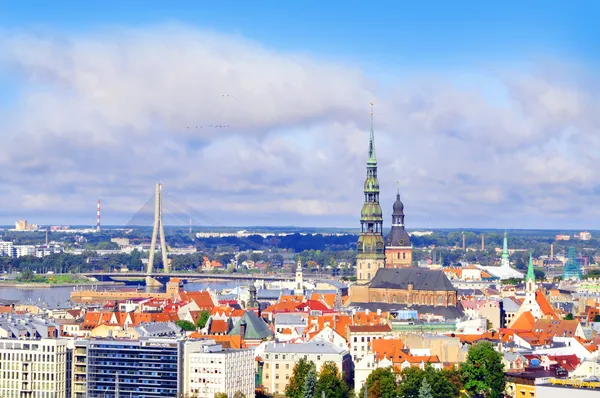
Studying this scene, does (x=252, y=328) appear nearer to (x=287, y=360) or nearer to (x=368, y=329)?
(x=368, y=329)

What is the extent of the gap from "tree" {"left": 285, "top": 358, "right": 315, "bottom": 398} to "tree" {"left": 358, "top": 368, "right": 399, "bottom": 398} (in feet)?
5.61

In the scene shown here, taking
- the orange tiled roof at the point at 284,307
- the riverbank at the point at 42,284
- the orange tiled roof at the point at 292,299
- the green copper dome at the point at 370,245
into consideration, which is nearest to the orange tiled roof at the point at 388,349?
the orange tiled roof at the point at 284,307

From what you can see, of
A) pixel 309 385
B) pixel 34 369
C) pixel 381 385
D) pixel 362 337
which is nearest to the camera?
pixel 309 385

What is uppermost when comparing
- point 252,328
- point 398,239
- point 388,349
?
point 398,239

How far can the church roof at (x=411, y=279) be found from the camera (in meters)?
59.2

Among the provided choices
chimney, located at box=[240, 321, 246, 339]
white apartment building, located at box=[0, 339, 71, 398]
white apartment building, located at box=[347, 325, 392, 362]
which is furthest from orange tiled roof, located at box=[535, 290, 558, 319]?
white apartment building, located at box=[0, 339, 71, 398]

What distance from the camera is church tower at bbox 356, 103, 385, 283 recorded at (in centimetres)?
6556

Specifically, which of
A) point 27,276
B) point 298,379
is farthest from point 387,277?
point 27,276

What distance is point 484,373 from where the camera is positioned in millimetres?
40688

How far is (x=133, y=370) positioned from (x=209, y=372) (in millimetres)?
2069

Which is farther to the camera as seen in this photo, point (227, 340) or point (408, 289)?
point (408, 289)

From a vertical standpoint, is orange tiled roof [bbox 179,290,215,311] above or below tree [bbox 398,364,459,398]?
above

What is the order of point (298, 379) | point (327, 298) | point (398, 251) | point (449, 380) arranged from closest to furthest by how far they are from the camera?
point (449, 380) → point (298, 379) → point (327, 298) → point (398, 251)

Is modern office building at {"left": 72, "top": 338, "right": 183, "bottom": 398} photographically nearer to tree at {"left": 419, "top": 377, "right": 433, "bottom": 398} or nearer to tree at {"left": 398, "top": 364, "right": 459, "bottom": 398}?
tree at {"left": 398, "top": 364, "right": 459, "bottom": 398}
